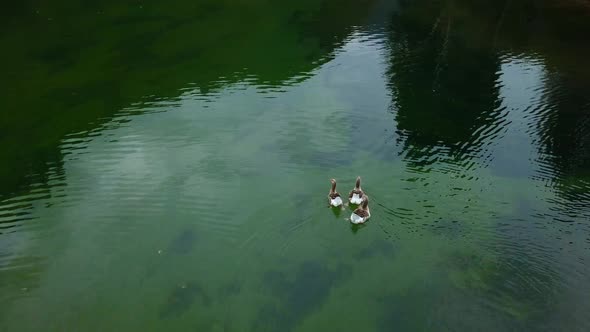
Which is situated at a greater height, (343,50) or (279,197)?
(343,50)

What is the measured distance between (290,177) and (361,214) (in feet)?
6.54

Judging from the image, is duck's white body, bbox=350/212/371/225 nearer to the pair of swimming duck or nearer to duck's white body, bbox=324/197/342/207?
the pair of swimming duck

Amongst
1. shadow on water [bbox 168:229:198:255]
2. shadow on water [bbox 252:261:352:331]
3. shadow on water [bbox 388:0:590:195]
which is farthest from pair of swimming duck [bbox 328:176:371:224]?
shadow on water [bbox 168:229:198:255]

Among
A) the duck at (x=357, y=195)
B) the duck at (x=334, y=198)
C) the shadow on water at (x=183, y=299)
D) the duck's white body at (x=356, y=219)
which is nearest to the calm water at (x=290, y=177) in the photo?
the shadow on water at (x=183, y=299)

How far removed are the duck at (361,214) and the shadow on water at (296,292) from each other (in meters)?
0.93

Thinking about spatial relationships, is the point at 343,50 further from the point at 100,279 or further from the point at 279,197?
the point at 100,279

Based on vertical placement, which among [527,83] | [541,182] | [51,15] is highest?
[51,15]

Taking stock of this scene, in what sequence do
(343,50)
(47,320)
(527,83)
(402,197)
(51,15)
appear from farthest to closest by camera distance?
(51,15) < (343,50) < (527,83) < (402,197) < (47,320)

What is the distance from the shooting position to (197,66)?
14.8 meters

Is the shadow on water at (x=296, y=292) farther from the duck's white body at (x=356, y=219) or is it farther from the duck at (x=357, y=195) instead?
the duck at (x=357, y=195)

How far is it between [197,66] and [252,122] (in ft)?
12.9

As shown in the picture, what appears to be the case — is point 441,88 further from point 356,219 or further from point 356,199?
point 356,219

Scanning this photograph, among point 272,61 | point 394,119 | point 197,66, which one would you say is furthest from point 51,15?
point 394,119

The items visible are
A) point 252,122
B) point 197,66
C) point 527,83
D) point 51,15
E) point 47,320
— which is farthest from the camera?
point 51,15
